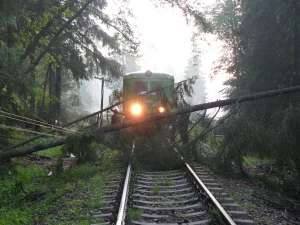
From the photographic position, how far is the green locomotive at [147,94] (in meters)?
13.4

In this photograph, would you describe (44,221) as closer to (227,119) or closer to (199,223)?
(199,223)

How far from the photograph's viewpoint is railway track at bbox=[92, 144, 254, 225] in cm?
489

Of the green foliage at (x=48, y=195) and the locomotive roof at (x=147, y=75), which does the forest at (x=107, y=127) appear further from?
the locomotive roof at (x=147, y=75)

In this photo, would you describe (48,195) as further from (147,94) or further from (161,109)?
(147,94)

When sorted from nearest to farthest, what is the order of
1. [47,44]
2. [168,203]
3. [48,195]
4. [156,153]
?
[168,203]
[48,195]
[156,153]
[47,44]

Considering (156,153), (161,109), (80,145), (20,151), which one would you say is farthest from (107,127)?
(161,109)

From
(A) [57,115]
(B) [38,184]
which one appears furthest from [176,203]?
(A) [57,115]

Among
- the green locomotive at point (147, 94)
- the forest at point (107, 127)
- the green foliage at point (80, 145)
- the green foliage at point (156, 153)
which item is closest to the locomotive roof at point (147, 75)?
the green locomotive at point (147, 94)

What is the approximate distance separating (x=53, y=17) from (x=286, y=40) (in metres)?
8.54

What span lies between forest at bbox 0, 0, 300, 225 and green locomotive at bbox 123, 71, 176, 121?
91cm

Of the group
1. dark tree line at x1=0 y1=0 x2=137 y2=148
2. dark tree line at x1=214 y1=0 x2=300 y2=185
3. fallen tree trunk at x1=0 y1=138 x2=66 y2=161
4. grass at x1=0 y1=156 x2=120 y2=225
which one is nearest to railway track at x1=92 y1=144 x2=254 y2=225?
grass at x1=0 y1=156 x2=120 y2=225

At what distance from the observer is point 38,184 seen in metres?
7.74

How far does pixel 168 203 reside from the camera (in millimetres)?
5816

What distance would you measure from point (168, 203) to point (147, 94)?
8080mm
